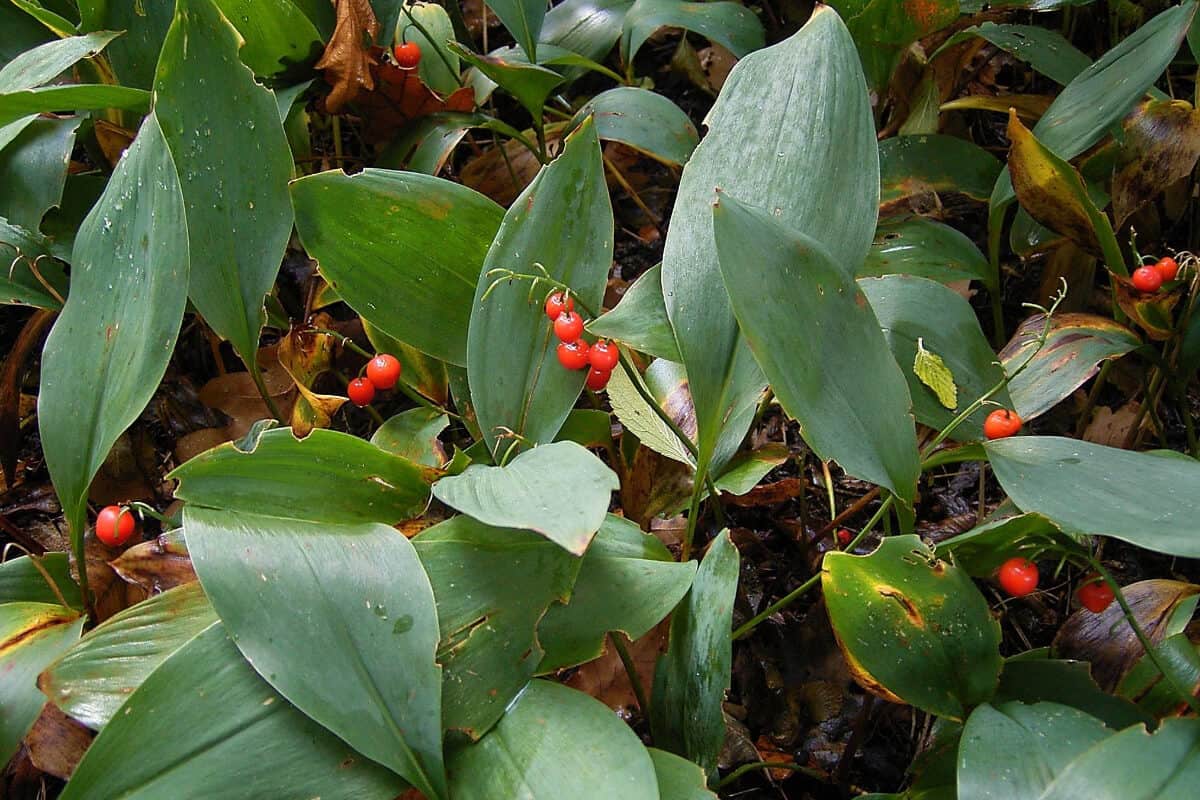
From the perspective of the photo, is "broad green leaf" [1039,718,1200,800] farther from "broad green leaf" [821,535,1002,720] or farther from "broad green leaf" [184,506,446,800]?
"broad green leaf" [184,506,446,800]

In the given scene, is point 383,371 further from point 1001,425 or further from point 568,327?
point 1001,425

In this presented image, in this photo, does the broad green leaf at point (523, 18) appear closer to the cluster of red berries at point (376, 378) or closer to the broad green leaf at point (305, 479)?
the cluster of red berries at point (376, 378)

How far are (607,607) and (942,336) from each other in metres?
0.57

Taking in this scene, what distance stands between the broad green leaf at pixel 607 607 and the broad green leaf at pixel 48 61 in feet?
3.58

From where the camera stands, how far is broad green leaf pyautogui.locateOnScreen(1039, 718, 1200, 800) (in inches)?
29.4

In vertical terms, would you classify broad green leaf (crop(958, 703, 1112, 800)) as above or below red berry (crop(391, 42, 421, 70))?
below

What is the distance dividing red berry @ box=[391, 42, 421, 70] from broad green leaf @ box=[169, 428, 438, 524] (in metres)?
0.84

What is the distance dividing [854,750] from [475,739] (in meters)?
0.54

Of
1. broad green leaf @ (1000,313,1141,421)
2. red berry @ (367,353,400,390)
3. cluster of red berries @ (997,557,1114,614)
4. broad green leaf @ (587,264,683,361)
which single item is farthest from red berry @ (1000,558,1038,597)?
red berry @ (367,353,400,390)

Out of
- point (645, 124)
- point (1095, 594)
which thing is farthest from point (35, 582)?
point (1095, 594)

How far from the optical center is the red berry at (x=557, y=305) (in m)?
1.07

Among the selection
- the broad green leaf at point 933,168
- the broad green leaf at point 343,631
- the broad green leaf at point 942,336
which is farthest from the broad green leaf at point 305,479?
the broad green leaf at point 933,168

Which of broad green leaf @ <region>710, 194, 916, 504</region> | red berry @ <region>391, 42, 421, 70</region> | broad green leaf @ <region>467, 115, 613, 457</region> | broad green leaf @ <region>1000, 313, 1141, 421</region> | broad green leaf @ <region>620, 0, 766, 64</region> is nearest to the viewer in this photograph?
broad green leaf @ <region>710, 194, 916, 504</region>

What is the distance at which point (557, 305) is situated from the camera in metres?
1.07
